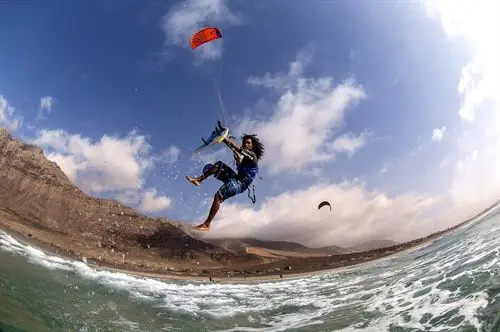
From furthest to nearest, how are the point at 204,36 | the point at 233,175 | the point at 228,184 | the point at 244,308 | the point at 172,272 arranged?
1. the point at 172,272
2. the point at 244,308
3. the point at 204,36
4. the point at 233,175
5. the point at 228,184

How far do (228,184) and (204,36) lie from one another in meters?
8.03

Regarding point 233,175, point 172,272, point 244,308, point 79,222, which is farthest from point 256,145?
A: point 79,222

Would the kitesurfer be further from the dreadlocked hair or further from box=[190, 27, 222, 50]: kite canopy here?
box=[190, 27, 222, 50]: kite canopy

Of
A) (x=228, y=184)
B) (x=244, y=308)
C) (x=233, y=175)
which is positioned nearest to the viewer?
(x=228, y=184)

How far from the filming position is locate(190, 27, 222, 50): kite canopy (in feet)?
54.6

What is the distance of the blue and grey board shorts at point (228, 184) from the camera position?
12602mm

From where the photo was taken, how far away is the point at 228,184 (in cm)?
1262

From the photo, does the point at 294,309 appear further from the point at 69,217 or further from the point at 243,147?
the point at 69,217

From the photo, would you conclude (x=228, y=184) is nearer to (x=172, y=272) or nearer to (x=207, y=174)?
(x=207, y=174)

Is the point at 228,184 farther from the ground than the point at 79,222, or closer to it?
closer to it

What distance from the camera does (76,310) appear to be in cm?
1491

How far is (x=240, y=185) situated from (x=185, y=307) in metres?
11.4

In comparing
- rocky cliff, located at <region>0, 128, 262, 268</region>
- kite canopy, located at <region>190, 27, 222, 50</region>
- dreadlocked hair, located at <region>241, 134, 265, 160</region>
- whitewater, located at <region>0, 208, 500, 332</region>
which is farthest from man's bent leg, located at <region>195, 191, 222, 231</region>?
rocky cliff, located at <region>0, 128, 262, 268</region>

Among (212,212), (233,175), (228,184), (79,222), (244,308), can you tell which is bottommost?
(244,308)
